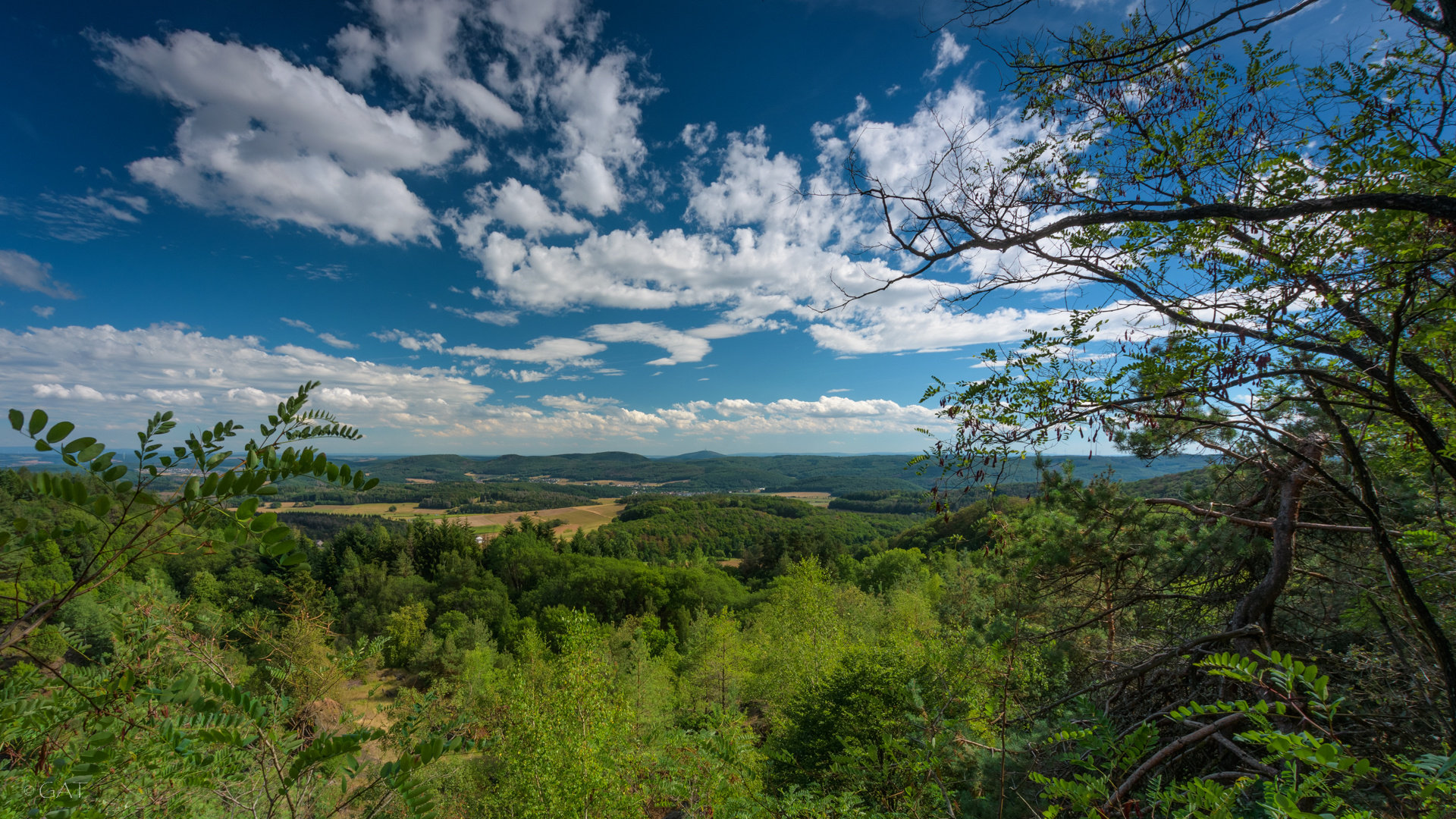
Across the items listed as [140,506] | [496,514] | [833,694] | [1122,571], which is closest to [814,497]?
[496,514]

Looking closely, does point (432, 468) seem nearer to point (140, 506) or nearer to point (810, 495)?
point (810, 495)

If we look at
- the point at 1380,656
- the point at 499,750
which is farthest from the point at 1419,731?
the point at 499,750

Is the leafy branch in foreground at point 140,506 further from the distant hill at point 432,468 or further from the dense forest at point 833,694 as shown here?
the distant hill at point 432,468

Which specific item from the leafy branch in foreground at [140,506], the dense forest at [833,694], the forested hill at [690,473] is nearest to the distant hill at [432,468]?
the forested hill at [690,473]

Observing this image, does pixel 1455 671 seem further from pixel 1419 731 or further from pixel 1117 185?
pixel 1117 185

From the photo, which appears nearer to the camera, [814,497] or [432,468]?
[814,497]

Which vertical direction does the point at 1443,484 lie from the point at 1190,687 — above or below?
above

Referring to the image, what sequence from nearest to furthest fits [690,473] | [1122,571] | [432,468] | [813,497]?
[1122,571] → [813,497] → [432,468] → [690,473]

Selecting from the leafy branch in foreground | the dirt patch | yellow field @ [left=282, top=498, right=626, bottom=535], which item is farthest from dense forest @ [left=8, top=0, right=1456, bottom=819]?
the dirt patch

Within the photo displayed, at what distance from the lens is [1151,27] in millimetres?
3164

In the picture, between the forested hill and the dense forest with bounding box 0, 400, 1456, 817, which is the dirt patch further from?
the dense forest with bounding box 0, 400, 1456, 817

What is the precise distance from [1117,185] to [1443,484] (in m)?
3.66
